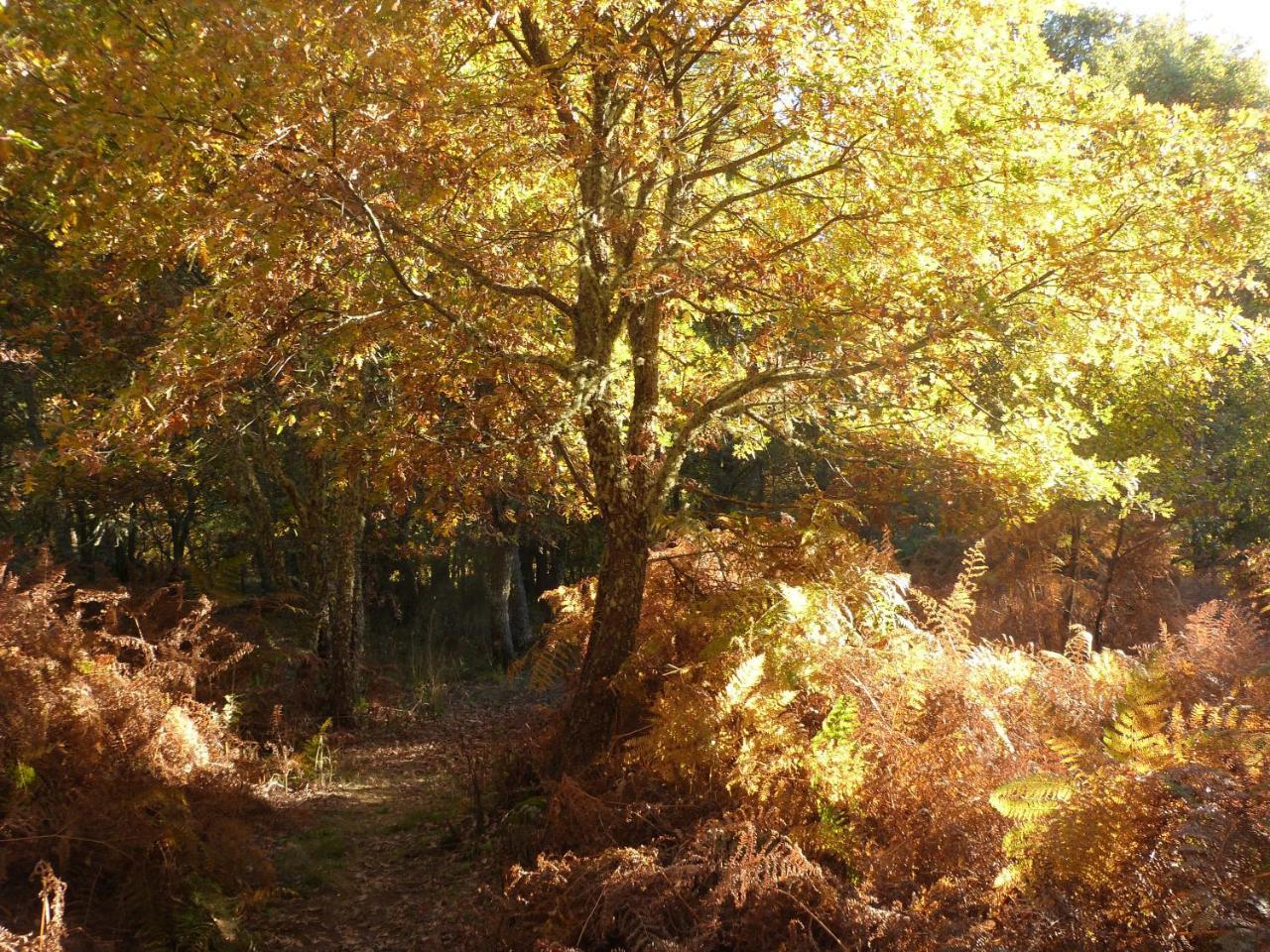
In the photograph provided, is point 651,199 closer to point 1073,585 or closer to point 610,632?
point 610,632

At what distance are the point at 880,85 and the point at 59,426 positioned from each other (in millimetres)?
5014

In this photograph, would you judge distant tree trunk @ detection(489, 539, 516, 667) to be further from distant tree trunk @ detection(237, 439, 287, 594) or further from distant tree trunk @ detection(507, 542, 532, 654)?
distant tree trunk @ detection(237, 439, 287, 594)

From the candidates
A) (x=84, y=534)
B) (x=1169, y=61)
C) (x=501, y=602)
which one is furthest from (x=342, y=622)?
(x=1169, y=61)

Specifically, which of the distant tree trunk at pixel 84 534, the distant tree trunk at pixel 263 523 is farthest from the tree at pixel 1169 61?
the distant tree trunk at pixel 84 534

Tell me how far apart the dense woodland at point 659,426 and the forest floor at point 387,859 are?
53 millimetres

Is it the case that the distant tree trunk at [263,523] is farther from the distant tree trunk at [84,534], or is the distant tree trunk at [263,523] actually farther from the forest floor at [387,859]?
the forest floor at [387,859]

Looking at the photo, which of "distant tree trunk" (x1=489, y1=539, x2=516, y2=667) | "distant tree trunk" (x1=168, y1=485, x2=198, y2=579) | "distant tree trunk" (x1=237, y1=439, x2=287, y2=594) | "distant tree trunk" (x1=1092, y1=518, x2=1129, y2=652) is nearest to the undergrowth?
"distant tree trunk" (x1=237, y1=439, x2=287, y2=594)

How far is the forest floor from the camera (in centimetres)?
528

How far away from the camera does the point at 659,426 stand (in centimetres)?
771

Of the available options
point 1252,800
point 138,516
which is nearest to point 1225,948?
point 1252,800

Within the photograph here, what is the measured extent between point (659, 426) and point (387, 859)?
3.89m

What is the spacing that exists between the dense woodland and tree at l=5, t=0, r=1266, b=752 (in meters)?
0.05

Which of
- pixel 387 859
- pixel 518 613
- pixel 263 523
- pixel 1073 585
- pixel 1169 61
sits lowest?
pixel 387 859

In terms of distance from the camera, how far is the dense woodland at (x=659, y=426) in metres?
4.08
